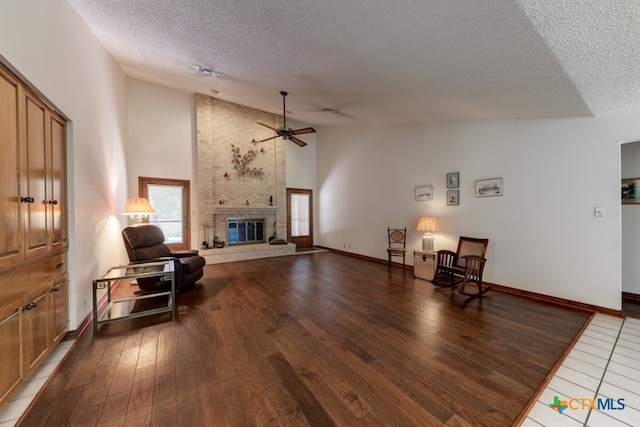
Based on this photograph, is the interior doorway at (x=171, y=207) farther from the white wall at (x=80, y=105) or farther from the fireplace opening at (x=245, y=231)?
the white wall at (x=80, y=105)

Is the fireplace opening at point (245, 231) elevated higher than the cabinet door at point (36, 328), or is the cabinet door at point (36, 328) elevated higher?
the fireplace opening at point (245, 231)

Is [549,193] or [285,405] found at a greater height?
[549,193]

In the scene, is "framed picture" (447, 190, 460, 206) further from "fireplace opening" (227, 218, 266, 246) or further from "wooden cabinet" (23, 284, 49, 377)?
"wooden cabinet" (23, 284, 49, 377)

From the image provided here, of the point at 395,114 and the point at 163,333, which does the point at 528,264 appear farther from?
the point at 163,333

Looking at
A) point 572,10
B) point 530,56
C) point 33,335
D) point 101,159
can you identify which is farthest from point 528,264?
point 101,159

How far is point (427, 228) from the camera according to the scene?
4434 mm

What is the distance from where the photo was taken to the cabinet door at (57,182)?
206 centimetres

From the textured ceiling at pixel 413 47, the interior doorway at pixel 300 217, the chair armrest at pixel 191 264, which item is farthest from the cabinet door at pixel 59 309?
the interior doorway at pixel 300 217

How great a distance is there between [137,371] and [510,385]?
2821 mm

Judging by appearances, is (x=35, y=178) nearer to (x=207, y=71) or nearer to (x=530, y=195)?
(x=207, y=71)

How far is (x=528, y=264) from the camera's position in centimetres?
347

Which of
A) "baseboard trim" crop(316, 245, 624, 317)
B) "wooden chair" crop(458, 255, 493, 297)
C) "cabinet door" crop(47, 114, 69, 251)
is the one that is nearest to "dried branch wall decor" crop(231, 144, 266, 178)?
"cabinet door" crop(47, 114, 69, 251)

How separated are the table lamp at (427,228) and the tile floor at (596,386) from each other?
2.23m

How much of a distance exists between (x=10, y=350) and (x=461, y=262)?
5093 mm
